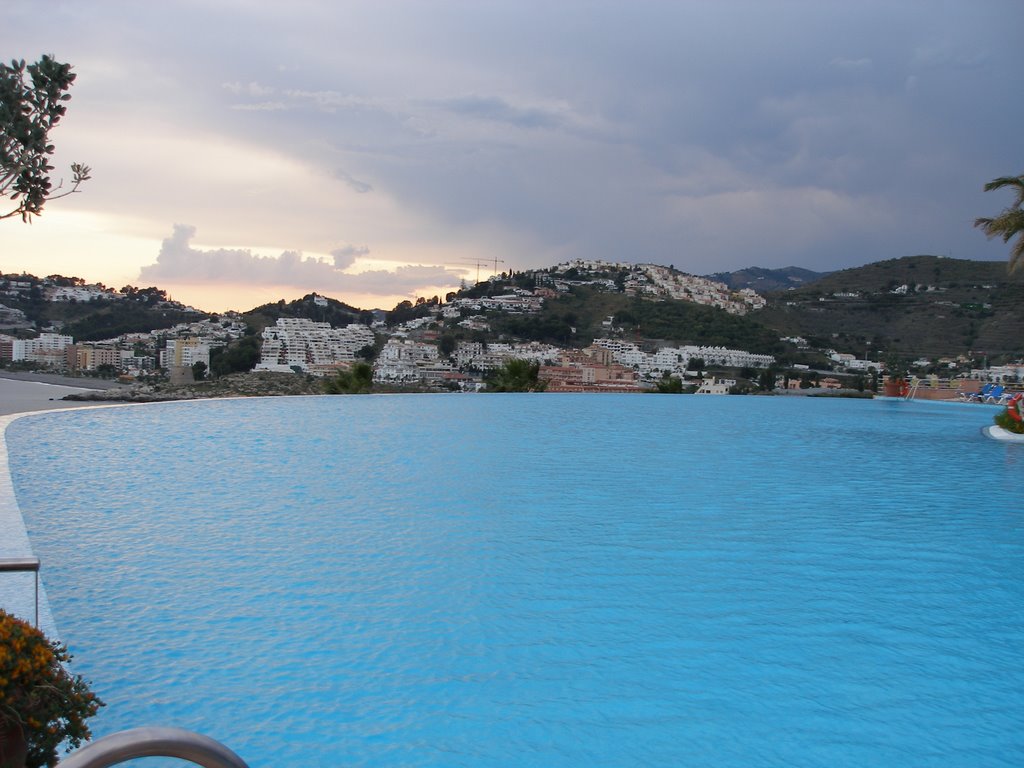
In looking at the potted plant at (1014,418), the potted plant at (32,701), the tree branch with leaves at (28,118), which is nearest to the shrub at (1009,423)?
the potted plant at (1014,418)

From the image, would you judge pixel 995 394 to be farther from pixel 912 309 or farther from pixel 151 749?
pixel 151 749

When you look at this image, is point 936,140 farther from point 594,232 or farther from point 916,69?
point 594,232

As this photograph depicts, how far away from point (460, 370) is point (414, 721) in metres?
25.8

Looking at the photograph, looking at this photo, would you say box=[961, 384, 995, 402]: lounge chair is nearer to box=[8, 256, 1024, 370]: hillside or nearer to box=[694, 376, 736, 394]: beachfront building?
box=[694, 376, 736, 394]: beachfront building

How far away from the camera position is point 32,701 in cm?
139

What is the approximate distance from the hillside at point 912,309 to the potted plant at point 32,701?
28800 mm

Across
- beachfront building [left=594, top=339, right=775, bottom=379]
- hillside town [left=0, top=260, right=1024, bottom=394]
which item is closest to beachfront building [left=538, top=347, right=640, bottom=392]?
Result: hillside town [left=0, top=260, right=1024, bottom=394]

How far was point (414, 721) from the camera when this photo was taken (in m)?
2.62

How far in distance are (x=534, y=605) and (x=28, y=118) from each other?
2.90 metres

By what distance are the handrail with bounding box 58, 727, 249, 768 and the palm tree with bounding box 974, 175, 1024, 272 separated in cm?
1665

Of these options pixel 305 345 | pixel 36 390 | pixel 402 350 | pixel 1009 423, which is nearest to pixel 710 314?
pixel 402 350

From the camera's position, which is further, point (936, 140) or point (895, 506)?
point (936, 140)

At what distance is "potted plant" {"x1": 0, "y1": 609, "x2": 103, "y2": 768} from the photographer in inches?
53.3

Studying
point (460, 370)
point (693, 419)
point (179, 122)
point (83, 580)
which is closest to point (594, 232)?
point (460, 370)
